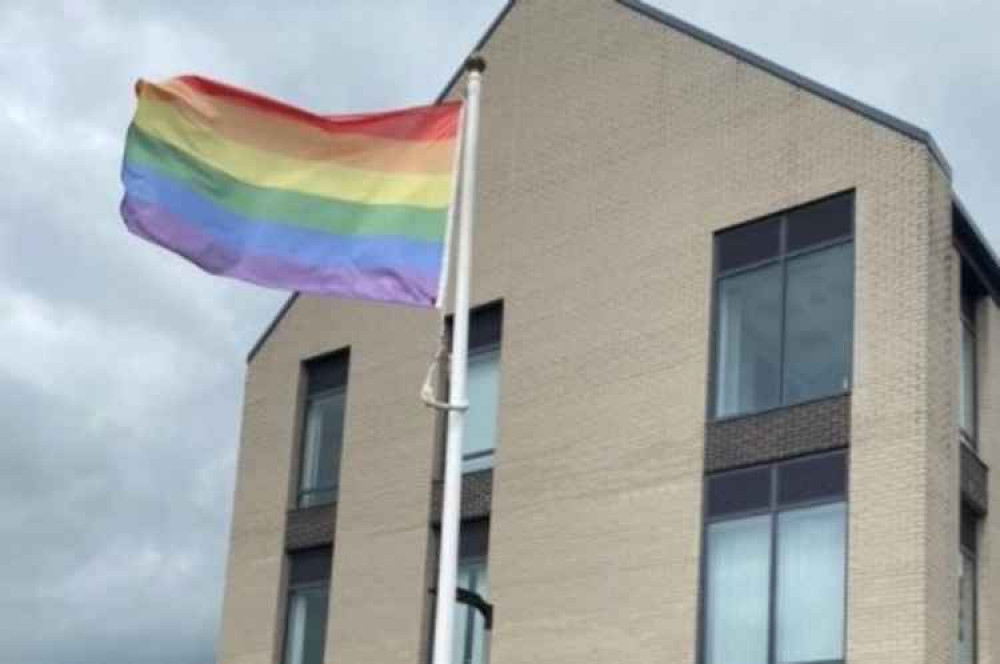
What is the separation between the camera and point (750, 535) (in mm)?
23797

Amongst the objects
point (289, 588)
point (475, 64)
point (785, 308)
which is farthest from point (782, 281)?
point (475, 64)

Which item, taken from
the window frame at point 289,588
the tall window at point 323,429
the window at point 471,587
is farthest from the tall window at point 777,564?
the tall window at point 323,429

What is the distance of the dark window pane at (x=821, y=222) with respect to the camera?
24.0 meters

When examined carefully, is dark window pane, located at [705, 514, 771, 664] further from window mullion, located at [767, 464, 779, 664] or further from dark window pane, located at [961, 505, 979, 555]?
dark window pane, located at [961, 505, 979, 555]

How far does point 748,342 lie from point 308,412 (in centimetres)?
1017

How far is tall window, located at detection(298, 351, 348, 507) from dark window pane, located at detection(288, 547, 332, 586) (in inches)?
31.9

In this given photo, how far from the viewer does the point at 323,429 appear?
106 ft

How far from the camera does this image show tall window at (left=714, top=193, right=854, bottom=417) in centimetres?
2380

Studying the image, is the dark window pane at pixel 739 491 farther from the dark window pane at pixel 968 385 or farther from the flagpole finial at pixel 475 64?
the flagpole finial at pixel 475 64

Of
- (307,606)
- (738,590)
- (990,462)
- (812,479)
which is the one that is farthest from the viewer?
(307,606)

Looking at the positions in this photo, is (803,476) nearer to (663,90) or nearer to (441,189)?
(663,90)

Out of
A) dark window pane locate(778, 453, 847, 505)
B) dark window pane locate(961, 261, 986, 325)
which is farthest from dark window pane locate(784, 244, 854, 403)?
dark window pane locate(961, 261, 986, 325)

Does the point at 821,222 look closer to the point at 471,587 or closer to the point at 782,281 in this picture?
the point at 782,281

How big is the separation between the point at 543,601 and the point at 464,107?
1328 cm
